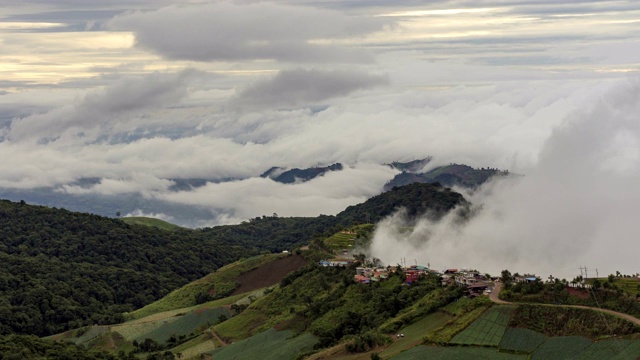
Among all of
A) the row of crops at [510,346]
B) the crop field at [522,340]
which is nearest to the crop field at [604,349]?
the row of crops at [510,346]

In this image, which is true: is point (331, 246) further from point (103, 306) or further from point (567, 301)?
point (567, 301)

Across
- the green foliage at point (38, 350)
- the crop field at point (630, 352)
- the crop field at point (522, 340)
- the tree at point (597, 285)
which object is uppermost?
the tree at point (597, 285)

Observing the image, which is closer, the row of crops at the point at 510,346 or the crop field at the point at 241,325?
the row of crops at the point at 510,346

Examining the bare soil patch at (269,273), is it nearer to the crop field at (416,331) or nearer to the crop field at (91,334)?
the crop field at (91,334)

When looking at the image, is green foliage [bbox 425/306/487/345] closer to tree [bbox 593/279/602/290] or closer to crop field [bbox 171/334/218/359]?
tree [bbox 593/279/602/290]

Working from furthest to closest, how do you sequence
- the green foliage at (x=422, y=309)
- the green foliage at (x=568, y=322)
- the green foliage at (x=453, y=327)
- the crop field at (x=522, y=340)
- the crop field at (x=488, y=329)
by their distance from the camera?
the green foliage at (x=422, y=309)
the green foliage at (x=453, y=327)
the crop field at (x=488, y=329)
the crop field at (x=522, y=340)
the green foliage at (x=568, y=322)

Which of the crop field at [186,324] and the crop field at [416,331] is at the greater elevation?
the crop field at [186,324]

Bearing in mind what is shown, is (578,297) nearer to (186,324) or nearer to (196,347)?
(196,347)
